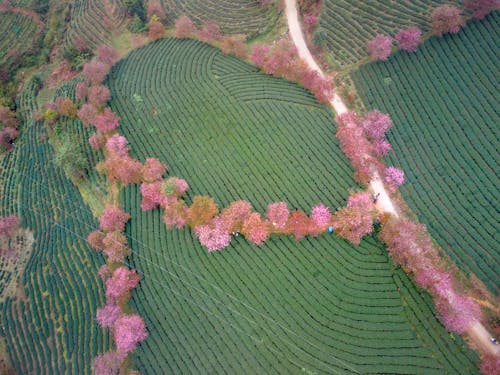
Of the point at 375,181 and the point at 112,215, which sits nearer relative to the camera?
the point at 112,215

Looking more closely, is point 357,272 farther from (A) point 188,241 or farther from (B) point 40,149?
(B) point 40,149

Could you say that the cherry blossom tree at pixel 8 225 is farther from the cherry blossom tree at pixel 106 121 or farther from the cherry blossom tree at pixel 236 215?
the cherry blossom tree at pixel 236 215

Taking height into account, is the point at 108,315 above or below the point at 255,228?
below

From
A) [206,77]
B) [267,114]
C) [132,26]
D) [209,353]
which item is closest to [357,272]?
[209,353]

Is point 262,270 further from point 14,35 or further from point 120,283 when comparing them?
point 14,35

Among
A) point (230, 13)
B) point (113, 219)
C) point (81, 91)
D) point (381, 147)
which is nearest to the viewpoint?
point (113, 219)

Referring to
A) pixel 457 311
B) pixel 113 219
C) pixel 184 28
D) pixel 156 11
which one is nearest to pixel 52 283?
pixel 113 219

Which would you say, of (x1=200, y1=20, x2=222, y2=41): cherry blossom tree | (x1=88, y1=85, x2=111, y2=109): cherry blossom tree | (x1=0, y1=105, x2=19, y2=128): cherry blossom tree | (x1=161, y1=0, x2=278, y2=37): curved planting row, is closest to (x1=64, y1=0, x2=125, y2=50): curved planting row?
(x1=161, y1=0, x2=278, y2=37): curved planting row
